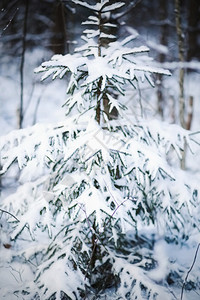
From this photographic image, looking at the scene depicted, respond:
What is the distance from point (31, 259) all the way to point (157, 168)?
2653 mm

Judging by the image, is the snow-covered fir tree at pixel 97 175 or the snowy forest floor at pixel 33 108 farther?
the snowy forest floor at pixel 33 108

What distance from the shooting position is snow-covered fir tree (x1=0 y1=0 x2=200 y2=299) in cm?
225

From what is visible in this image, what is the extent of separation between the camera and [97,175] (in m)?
2.51

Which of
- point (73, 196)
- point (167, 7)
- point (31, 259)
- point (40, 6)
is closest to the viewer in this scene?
point (73, 196)

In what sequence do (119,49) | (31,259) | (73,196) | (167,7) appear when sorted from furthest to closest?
(167,7)
(31,259)
(73,196)
(119,49)

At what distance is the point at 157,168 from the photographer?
2279mm

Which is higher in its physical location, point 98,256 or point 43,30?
point 43,30

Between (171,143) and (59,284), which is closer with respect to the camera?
(59,284)

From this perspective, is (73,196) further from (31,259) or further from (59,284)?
(31,259)

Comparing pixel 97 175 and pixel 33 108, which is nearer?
pixel 97 175

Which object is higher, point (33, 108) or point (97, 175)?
point (33, 108)

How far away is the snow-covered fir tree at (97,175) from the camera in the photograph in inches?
88.4

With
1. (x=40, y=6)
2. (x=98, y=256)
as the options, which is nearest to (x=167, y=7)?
(x=40, y=6)

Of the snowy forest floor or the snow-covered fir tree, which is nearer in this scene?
the snow-covered fir tree
